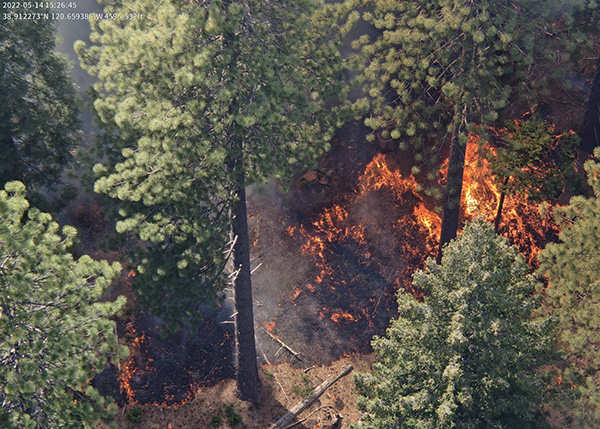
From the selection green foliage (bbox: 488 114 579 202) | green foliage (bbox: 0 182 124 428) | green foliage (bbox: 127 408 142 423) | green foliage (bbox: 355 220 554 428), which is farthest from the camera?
green foliage (bbox: 127 408 142 423)

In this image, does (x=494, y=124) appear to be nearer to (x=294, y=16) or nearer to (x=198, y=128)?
(x=294, y=16)

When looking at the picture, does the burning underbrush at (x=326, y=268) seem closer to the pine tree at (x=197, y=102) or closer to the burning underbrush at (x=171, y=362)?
the burning underbrush at (x=171, y=362)

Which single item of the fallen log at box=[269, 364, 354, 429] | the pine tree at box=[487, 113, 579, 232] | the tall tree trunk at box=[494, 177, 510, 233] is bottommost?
the fallen log at box=[269, 364, 354, 429]

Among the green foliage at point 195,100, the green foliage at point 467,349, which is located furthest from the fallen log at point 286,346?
the green foliage at point 467,349

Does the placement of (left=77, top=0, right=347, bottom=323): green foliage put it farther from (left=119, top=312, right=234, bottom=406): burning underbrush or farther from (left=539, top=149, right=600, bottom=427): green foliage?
(left=539, top=149, right=600, bottom=427): green foliage

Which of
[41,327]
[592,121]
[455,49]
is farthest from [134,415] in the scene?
[592,121]

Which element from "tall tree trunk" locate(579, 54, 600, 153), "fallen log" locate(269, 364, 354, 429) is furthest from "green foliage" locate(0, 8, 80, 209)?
"tall tree trunk" locate(579, 54, 600, 153)

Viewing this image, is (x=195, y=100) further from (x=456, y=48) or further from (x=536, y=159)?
(x=536, y=159)

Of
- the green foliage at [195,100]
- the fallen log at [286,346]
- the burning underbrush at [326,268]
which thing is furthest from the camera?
the fallen log at [286,346]
